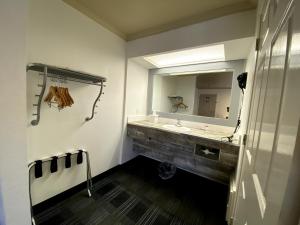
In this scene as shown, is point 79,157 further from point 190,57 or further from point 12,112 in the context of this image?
point 190,57

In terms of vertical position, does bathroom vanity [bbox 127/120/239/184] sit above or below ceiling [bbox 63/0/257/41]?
below

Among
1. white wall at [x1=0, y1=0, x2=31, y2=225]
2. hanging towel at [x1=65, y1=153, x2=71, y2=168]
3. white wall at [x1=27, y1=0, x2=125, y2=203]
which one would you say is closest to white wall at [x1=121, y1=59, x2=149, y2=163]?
white wall at [x1=27, y1=0, x2=125, y2=203]

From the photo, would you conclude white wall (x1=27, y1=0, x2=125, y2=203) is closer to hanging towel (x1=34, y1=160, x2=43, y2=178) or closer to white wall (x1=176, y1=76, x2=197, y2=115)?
hanging towel (x1=34, y1=160, x2=43, y2=178)

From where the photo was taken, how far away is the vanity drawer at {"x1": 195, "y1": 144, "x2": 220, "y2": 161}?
1779mm

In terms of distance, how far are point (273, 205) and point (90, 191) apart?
2120 mm

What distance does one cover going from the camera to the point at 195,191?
6.94 feet

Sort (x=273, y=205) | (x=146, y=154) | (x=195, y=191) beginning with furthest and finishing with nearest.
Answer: (x=146, y=154) < (x=195, y=191) < (x=273, y=205)

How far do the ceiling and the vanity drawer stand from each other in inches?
63.6

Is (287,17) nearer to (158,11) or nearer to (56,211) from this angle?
(158,11)

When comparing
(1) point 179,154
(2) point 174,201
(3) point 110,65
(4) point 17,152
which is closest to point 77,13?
(3) point 110,65

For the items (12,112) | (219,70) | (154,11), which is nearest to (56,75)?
(12,112)

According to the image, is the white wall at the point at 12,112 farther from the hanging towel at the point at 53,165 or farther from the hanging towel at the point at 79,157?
the hanging towel at the point at 79,157

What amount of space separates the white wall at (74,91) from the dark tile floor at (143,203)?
25 cm

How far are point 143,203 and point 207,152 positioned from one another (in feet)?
3.54
